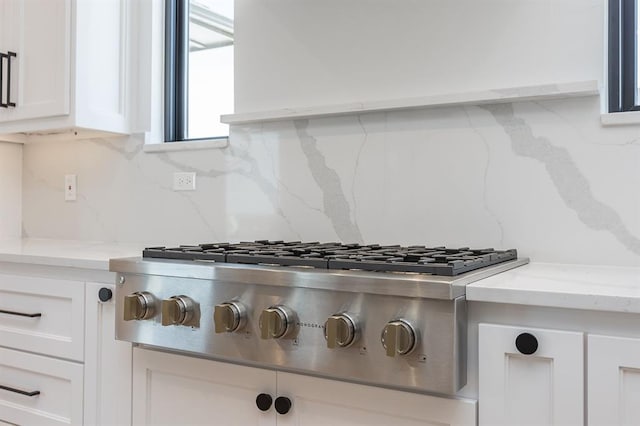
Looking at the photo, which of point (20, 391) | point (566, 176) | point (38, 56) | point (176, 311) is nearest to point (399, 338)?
point (176, 311)

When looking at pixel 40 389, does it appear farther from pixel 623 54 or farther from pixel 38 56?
pixel 623 54

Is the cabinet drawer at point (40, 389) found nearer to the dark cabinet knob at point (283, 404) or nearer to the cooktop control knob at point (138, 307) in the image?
the cooktop control knob at point (138, 307)

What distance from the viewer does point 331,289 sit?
1.14m

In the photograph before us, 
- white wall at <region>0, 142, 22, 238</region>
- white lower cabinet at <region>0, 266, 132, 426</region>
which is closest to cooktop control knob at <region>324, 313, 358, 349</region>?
white lower cabinet at <region>0, 266, 132, 426</region>

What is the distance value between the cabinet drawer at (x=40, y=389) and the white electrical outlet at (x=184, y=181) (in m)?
0.79

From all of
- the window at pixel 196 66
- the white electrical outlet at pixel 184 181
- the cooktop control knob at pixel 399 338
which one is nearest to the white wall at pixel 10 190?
the window at pixel 196 66

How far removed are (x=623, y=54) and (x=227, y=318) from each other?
1.27m

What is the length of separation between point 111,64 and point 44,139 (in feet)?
1.97

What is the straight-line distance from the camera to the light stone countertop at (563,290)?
97 centimetres

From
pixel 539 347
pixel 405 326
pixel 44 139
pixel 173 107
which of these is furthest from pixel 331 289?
pixel 44 139

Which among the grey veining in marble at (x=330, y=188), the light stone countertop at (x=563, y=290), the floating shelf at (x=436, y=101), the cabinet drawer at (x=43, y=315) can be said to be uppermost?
the floating shelf at (x=436, y=101)

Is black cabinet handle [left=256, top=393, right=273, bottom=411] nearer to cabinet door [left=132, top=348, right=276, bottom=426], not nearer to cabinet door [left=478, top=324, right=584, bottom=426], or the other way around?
cabinet door [left=132, top=348, right=276, bottom=426]

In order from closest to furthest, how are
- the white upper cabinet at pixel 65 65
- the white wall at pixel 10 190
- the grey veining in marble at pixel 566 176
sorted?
the grey veining in marble at pixel 566 176 < the white upper cabinet at pixel 65 65 < the white wall at pixel 10 190

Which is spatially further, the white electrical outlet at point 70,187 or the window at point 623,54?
the white electrical outlet at point 70,187
